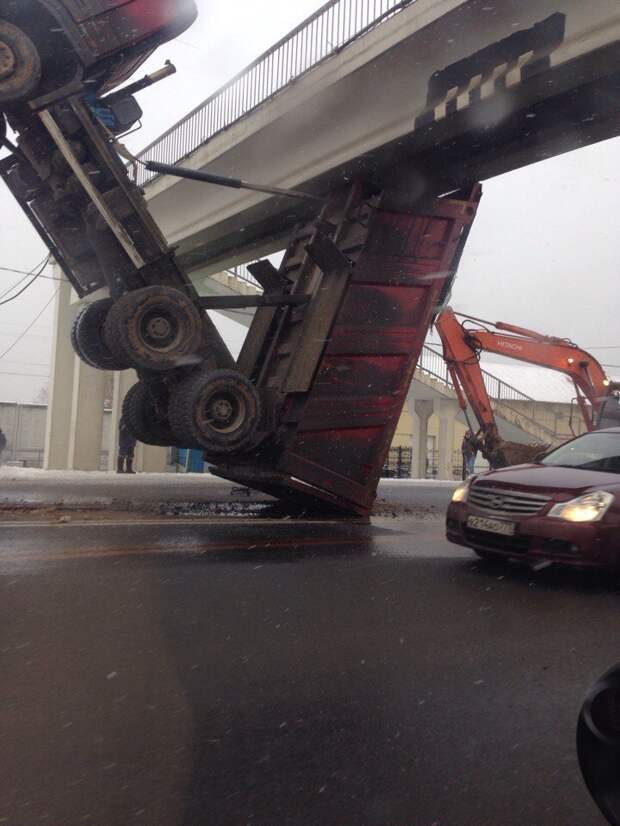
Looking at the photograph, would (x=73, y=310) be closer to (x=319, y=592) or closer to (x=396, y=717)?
(x=319, y=592)

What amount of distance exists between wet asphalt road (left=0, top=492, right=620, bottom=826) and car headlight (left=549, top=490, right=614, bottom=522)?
553 millimetres

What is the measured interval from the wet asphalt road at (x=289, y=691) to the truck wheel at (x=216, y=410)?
8.90 feet

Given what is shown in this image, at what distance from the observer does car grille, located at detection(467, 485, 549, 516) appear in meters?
5.95

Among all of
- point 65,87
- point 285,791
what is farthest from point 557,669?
point 65,87

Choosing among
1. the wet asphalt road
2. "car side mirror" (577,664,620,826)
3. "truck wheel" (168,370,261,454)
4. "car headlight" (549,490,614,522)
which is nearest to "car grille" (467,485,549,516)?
"car headlight" (549,490,614,522)

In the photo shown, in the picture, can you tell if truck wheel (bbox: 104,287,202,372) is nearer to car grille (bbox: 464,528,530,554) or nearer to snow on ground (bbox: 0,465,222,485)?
car grille (bbox: 464,528,530,554)

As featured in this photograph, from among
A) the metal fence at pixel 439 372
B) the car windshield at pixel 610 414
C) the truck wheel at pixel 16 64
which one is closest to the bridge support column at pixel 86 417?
the metal fence at pixel 439 372

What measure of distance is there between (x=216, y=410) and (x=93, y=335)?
229 centimetres

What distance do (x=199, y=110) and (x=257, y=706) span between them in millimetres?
14579

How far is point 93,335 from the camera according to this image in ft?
33.1

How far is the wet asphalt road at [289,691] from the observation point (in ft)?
7.92

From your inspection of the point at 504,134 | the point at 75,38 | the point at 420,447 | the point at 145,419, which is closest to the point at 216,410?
the point at 145,419

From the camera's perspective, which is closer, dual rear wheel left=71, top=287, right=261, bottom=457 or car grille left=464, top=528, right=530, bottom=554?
car grille left=464, top=528, right=530, bottom=554

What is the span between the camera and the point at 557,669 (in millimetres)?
3828
